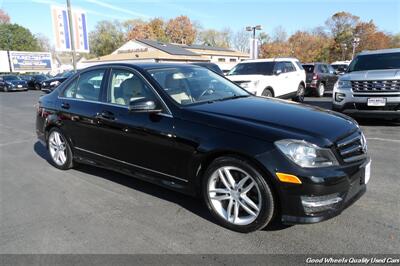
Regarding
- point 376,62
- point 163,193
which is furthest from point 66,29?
point 163,193

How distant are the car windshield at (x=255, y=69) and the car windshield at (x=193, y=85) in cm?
725

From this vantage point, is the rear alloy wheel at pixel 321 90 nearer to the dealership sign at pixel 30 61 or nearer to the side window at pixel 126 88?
the side window at pixel 126 88

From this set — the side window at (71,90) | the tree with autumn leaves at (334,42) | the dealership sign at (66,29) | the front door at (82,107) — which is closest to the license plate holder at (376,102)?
the front door at (82,107)

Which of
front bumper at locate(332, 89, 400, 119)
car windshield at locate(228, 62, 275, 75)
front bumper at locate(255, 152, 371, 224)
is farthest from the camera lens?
car windshield at locate(228, 62, 275, 75)

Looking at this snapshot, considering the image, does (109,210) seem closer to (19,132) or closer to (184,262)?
(184,262)

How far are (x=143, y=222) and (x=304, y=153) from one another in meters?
1.81

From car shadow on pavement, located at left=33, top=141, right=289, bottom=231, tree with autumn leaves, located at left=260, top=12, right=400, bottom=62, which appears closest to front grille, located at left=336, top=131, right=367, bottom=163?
car shadow on pavement, located at left=33, top=141, right=289, bottom=231

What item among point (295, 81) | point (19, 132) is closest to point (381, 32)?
point (295, 81)

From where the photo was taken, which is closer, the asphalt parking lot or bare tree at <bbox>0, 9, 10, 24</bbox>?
the asphalt parking lot

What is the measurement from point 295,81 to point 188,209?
33.1 ft

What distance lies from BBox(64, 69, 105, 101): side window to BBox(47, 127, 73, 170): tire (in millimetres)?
665

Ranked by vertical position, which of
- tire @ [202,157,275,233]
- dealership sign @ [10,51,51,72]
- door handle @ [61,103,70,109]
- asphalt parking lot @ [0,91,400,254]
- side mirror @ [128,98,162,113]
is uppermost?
dealership sign @ [10,51,51,72]

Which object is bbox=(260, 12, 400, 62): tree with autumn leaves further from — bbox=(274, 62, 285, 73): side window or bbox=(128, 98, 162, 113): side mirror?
bbox=(128, 98, 162, 113): side mirror

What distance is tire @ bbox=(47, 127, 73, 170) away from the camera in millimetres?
5234
